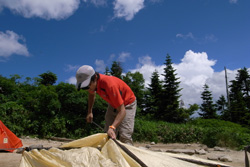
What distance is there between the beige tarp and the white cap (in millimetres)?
716

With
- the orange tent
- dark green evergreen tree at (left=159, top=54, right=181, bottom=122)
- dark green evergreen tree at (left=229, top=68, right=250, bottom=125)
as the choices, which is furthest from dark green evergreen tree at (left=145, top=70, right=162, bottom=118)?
the orange tent

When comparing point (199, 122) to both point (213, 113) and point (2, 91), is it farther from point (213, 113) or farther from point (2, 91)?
point (213, 113)

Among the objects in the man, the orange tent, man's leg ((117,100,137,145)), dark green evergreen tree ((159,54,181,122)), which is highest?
dark green evergreen tree ((159,54,181,122))

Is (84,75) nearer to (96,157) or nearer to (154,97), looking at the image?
(96,157)

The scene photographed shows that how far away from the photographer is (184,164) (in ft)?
7.13

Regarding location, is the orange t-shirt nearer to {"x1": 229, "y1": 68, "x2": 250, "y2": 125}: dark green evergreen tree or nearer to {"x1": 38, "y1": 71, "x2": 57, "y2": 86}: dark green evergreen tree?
{"x1": 38, "y1": 71, "x2": 57, "y2": 86}: dark green evergreen tree

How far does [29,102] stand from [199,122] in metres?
11.8

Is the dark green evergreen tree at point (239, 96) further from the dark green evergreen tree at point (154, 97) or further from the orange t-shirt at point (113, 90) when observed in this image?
the orange t-shirt at point (113, 90)

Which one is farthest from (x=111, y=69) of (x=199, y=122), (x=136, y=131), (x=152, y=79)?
(x=136, y=131)

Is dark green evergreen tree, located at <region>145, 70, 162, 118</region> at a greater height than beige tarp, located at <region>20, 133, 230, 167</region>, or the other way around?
dark green evergreen tree, located at <region>145, 70, 162, 118</region>

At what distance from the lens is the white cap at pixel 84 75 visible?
2.63m

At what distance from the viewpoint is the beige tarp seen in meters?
1.84

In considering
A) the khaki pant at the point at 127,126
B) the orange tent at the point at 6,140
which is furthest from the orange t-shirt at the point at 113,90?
the orange tent at the point at 6,140

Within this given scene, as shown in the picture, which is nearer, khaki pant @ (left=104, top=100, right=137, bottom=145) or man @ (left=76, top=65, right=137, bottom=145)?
man @ (left=76, top=65, right=137, bottom=145)
